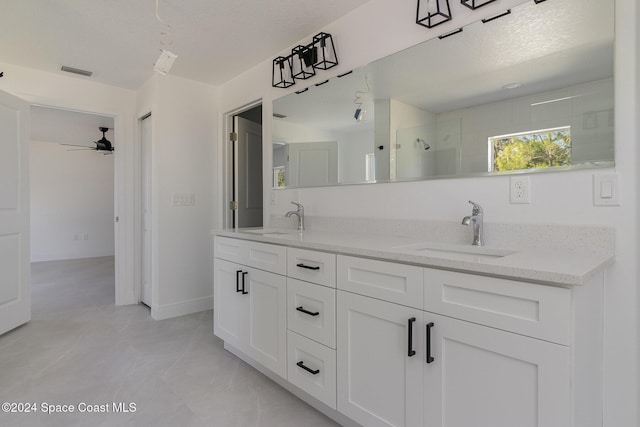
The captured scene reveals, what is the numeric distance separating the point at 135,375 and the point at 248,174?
2.18 m

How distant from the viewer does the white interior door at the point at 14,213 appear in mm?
2787

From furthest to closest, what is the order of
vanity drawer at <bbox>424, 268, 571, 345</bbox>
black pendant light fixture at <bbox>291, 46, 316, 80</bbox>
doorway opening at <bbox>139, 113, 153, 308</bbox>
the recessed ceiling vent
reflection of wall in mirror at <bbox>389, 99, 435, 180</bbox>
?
1. doorway opening at <bbox>139, 113, 153, 308</bbox>
2. the recessed ceiling vent
3. black pendant light fixture at <bbox>291, 46, 316, 80</bbox>
4. reflection of wall in mirror at <bbox>389, 99, 435, 180</bbox>
5. vanity drawer at <bbox>424, 268, 571, 345</bbox>

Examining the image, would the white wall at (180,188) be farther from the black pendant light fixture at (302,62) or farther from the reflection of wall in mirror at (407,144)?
the reflection of wall in mirror at (407,144)

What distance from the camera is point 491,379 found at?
1.04m

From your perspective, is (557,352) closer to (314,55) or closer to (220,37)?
(314,55)

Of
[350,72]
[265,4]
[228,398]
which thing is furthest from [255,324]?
[265,4]

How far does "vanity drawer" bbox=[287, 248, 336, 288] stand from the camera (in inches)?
60.7

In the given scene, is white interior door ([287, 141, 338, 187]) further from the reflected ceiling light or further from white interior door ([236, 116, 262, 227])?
white interior door ([236, 116, 262, 227])

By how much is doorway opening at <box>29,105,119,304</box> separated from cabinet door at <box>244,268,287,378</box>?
15.8 feet

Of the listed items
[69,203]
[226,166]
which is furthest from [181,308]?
[69,203]

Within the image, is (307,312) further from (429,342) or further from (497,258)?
(497,258)

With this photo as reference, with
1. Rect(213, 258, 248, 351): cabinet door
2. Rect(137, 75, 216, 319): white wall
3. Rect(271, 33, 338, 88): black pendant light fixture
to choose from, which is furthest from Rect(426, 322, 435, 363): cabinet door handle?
Rect(137, 75, 216, 319): white wall

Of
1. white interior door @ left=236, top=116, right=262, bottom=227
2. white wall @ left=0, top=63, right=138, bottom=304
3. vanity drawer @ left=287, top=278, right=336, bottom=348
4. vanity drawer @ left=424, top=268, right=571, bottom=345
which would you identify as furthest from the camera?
white interior door @ left=236, top=116, right=262, bottom=227

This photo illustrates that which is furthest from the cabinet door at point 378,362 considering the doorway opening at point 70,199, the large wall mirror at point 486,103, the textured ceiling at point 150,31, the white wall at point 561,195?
the doorway opening at point 70,199
